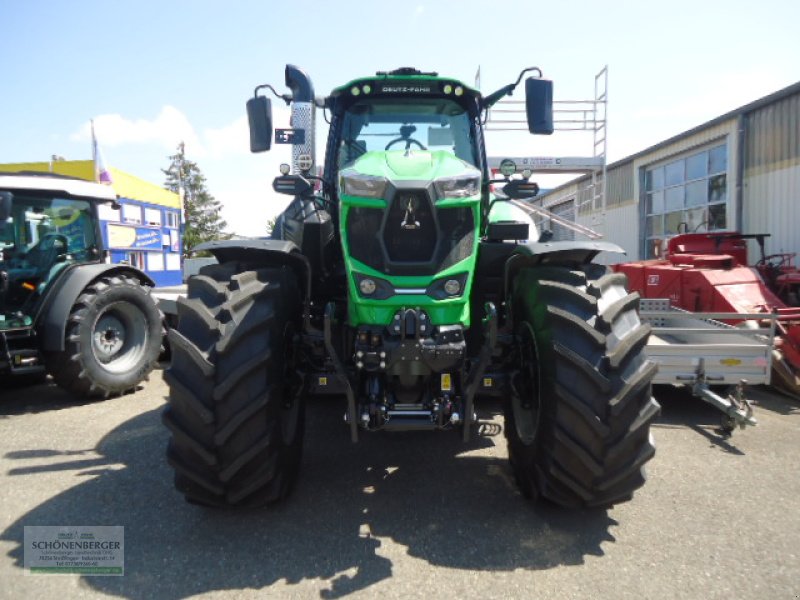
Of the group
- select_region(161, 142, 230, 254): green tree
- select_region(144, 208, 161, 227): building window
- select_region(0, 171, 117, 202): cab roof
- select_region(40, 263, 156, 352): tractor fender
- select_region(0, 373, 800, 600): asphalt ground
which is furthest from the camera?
select_region(161, 142, 230, 254): green tree

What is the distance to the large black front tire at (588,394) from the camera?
2.46 metres

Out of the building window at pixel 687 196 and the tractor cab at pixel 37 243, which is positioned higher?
the building window at pixel 687 196

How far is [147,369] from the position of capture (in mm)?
5852

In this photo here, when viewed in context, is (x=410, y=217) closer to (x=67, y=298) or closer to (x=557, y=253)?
(x=557, y=253)

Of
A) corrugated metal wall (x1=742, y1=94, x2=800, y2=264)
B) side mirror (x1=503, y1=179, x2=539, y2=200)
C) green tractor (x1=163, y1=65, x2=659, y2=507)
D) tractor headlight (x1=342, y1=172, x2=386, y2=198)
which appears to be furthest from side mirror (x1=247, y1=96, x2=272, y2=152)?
corrugated metal wall (x1=742, y1=94, x2=800, y2=264)

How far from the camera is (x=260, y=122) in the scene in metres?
3.51

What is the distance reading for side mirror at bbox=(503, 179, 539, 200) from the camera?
3.44m

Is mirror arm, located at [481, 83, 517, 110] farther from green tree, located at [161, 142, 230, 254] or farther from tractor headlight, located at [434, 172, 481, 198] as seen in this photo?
green tree, located at [161, 142, 230, 254]

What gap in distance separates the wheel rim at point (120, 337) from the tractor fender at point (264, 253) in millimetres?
3177

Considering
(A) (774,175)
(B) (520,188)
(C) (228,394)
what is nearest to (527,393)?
(B) (520,188)

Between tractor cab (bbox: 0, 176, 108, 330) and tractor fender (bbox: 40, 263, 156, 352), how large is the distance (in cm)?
21

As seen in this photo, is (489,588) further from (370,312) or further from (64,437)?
(64,437)

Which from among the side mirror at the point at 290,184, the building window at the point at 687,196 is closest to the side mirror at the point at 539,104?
the side mirror at the point at 290,184

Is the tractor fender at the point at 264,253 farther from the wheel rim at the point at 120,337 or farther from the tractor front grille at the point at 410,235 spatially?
the wheel rim at the point at 120,337
